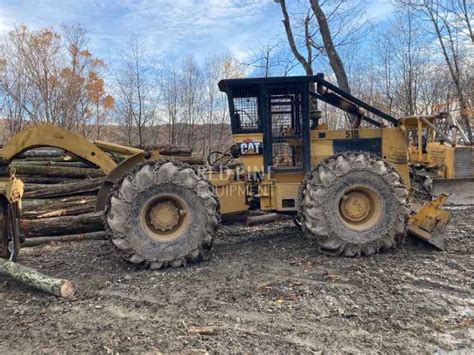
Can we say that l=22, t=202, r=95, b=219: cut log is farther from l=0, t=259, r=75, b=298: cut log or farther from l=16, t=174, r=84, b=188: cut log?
l=0, t=259, r=75, b=298: cut log

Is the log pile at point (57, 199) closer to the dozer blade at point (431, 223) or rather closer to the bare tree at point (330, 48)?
the dozer blade at point (431, 223)

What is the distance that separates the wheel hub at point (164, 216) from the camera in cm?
502

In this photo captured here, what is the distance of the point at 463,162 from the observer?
8.97m

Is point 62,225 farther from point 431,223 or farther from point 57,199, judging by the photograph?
point 431,223

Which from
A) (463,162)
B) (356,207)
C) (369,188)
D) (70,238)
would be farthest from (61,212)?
(463,162)

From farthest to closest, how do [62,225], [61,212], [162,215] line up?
[61,212] < [62,225] < [162,215]

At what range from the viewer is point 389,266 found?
471 centimetres

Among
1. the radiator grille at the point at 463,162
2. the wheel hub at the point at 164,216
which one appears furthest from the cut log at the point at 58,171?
the radiator grille at the point at 463,162

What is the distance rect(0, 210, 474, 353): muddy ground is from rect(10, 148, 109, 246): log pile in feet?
3.33

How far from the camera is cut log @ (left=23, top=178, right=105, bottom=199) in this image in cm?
794

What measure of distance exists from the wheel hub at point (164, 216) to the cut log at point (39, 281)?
4.10ft

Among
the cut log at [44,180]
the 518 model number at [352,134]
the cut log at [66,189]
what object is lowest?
the cut log at [66,189]

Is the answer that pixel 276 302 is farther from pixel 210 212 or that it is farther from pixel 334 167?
pixel 334 167

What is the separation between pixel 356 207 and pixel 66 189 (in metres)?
5.76
